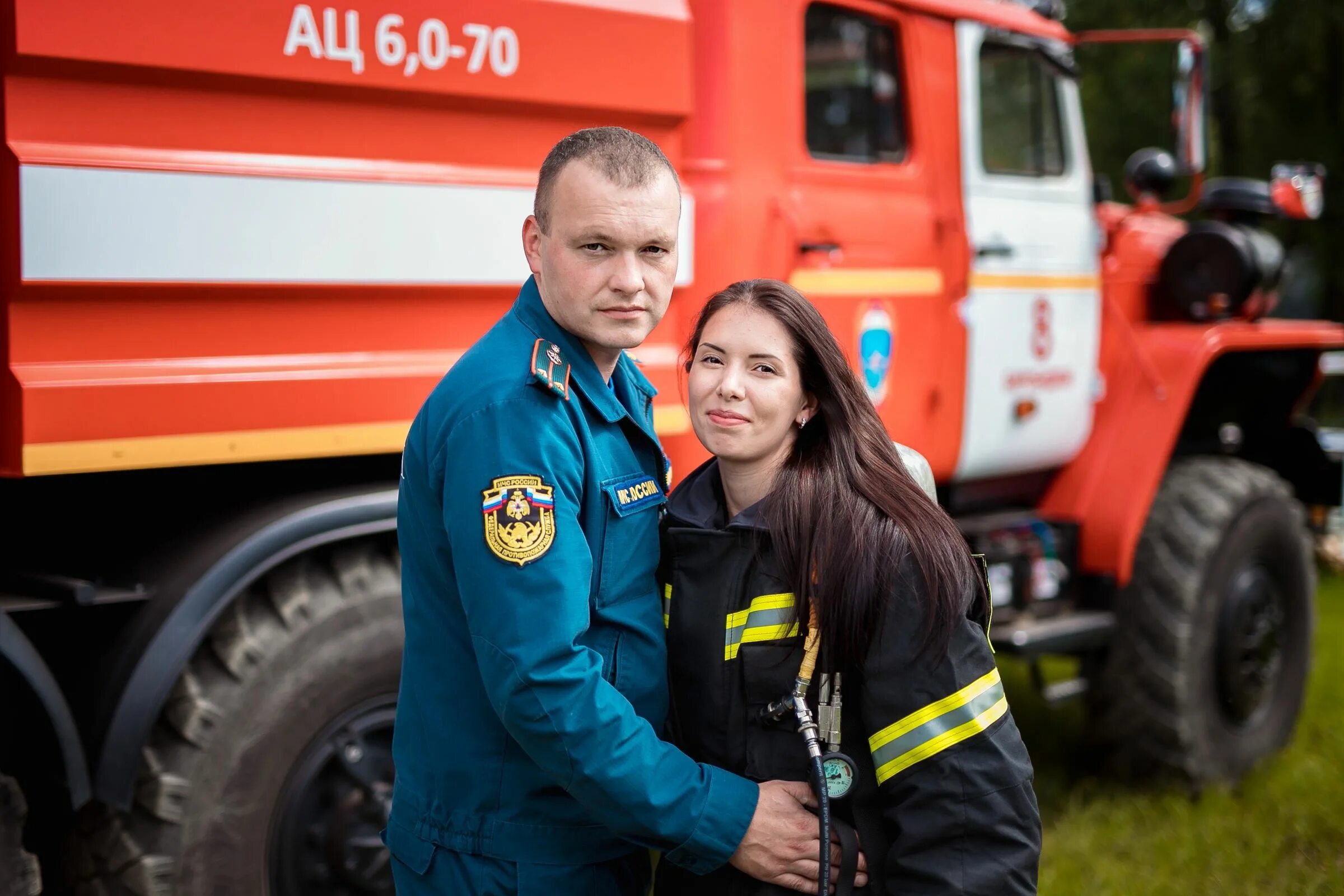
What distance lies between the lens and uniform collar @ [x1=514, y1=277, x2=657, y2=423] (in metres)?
1.84

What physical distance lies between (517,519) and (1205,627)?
3.55 m

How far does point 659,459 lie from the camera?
6.57ft

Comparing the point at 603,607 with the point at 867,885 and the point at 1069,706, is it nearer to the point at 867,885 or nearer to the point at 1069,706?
the point at 867,885

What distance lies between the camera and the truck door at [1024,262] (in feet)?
13.5

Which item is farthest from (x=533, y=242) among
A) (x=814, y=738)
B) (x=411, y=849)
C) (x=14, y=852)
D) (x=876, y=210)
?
(x=876, y=210)

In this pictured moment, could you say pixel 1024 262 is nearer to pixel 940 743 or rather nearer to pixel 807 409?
pixel 807 409

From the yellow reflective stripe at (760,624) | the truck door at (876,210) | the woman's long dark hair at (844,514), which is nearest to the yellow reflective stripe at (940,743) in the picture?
the woman's long dark hair at (844,514)

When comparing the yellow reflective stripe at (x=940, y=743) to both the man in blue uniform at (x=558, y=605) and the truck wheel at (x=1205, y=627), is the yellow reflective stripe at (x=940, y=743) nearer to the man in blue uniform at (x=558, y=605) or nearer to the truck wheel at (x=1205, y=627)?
the man in blue uniform at (x=558, y=605)

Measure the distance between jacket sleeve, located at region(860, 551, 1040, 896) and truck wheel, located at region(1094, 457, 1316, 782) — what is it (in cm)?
294

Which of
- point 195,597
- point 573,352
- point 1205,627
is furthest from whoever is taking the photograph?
point 1205,627

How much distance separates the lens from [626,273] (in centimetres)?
177

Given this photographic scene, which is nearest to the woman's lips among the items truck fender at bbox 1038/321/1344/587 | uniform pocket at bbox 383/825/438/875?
uniform pocket at bbox 383/825/438/875

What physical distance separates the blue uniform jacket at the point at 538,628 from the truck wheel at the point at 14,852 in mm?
891

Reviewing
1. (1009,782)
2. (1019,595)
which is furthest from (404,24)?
(1019,595)
